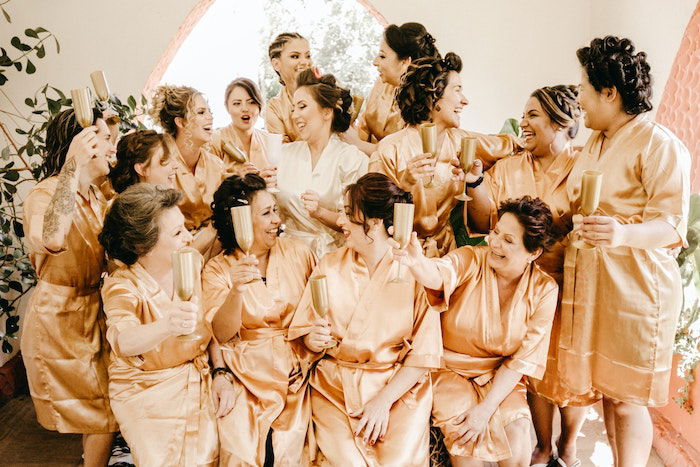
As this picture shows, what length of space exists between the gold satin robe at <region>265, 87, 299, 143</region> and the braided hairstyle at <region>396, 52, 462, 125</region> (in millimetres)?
1044

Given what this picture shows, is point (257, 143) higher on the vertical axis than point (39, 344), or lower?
higher

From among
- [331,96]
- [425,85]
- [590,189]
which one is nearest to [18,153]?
[331,96]

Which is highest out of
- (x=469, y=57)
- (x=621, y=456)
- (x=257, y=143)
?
(x=469, y=57)

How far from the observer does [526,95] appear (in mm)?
4727

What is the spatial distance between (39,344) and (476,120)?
10.9 feet

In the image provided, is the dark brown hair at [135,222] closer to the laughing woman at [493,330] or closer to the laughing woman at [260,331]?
the laughing woman at [260,331]

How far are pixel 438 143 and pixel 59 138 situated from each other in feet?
5.54

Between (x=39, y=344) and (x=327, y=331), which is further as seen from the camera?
(x=39, y=344)

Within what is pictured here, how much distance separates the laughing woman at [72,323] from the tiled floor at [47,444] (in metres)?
0.52

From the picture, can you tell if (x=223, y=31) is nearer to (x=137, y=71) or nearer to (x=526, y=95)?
(x=137, y=71)

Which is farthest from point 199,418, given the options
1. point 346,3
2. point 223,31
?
point 346,3

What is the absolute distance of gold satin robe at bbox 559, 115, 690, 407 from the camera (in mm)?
2328

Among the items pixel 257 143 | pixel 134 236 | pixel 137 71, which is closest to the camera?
pixel 134 236

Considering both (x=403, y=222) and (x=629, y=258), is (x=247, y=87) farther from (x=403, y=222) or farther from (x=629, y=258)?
(x=629, y=258)
